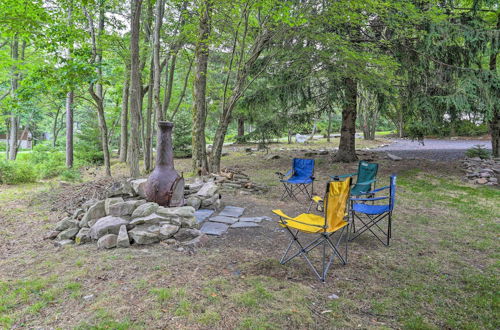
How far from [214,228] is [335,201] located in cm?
171

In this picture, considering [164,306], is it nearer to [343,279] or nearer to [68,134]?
[343,279]

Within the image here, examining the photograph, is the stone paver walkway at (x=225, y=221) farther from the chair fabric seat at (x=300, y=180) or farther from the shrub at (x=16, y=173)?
the shrub at (x=16, y=173)

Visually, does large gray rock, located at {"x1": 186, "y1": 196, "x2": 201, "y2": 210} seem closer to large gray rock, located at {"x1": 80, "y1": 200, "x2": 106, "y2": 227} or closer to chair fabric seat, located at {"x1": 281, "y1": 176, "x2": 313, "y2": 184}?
large gray rock, located at {"x1": 80, "y1": 200, "x2": 106, "y2": 227}

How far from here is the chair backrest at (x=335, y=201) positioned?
9.03 feet

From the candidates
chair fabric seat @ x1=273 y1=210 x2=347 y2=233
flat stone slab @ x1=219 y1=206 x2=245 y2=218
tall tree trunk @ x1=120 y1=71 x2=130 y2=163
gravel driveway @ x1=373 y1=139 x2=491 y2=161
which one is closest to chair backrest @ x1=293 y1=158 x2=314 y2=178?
flat stone slab @ x1=219 y1=206 x2=245 y2=218

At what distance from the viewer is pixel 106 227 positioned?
11.0 feet

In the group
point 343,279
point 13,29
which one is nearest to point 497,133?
point 343,279

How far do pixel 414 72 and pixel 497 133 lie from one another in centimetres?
374

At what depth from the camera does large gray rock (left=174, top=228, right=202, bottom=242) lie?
3.42 meters

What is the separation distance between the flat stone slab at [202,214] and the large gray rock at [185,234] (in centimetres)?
57

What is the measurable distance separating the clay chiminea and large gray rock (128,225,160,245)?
2.41ft

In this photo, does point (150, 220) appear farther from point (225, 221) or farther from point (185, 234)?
point (225, 221)

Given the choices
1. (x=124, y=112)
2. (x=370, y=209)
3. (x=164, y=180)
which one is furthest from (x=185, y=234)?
(x=124, y=112)

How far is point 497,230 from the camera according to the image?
4.11 meters
